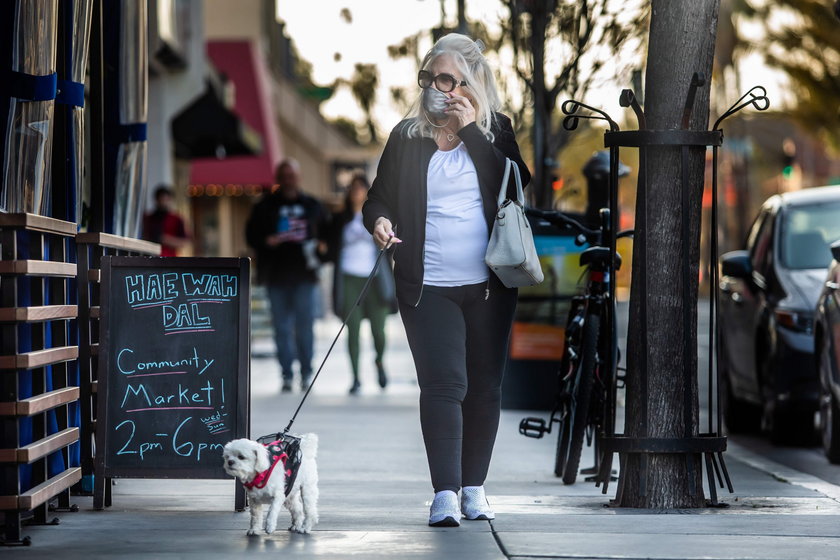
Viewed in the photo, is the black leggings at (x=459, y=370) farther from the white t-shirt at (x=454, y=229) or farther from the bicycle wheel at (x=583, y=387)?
the bicycle wheel at (x=583, y=387)

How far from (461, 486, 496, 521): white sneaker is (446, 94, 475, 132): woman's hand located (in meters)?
1.40

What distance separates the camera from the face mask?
5.70 metres

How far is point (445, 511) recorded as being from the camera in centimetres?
556

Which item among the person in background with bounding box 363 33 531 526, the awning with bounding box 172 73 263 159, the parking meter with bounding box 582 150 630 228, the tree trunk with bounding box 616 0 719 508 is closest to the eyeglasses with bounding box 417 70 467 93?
the person in background with bounding box 363 33 531 526

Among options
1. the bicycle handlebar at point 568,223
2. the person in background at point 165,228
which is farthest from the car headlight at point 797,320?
the person in background at point 165,228

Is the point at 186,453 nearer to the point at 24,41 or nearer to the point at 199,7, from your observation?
the point at 24,41

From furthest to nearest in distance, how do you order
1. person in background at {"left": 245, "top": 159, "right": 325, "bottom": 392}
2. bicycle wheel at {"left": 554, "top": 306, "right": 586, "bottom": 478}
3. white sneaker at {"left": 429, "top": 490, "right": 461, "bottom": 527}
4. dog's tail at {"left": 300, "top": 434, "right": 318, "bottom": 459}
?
person in background at {"left": 245, "top": 159, "right": 325, "bottom": 392} < bicycle wheel at {"left": 554, "top": 306, "right": 586, "bottom": 478} < white sneaker at {"left": 429, "top": 490, "right": 461, "bottom": 527} < dog's tail at {"left": 300, "top": 434, "right": 318, "bottom": 459}

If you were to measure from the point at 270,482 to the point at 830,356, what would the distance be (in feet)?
14.7

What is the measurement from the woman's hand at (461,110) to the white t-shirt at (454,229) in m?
0.18

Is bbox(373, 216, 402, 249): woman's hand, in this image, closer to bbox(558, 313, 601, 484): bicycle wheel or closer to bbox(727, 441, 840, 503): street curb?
bbox(558, 313, 601, 484): bicycle wheel

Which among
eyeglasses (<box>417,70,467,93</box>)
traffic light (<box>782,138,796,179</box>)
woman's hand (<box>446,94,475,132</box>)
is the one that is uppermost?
traffic light (<box>782,138,796,179</box>)

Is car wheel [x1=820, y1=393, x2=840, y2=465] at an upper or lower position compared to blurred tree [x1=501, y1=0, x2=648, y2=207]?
lower

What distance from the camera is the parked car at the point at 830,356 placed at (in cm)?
859

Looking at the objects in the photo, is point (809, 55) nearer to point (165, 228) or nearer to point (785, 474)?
point (165, 228)
